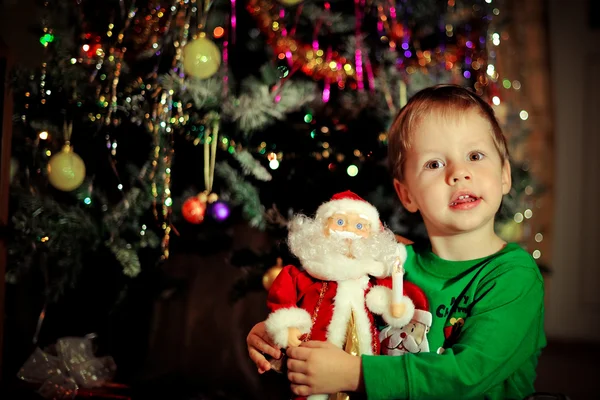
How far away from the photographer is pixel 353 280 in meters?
1.07

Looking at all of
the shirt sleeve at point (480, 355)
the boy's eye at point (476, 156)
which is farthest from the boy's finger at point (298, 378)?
the boy's eye at point (476, 156)

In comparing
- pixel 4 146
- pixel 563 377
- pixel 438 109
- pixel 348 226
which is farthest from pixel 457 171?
pixel 563 377

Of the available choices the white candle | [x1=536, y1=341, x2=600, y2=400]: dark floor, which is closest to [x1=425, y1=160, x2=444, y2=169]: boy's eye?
the white candle

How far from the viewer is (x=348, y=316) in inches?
41.1

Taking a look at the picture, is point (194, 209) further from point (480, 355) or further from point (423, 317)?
point (480, 355)

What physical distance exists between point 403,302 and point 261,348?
0.94ft

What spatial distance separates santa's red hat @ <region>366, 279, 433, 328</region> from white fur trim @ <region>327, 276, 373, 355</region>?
2 cm

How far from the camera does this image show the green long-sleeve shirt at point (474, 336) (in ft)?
3.11

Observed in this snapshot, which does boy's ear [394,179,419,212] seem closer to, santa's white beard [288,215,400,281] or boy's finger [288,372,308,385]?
santa's white beard [288,215,400,281]

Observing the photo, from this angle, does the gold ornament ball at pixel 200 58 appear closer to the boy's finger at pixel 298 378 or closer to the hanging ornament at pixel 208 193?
the hanging ornament at pixel 208 193

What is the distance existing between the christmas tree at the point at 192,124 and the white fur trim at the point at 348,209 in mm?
397

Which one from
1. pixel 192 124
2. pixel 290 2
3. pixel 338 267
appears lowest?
pixel 338 267

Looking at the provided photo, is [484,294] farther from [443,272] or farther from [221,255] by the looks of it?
[221,255]

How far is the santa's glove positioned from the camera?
104 centimetres
